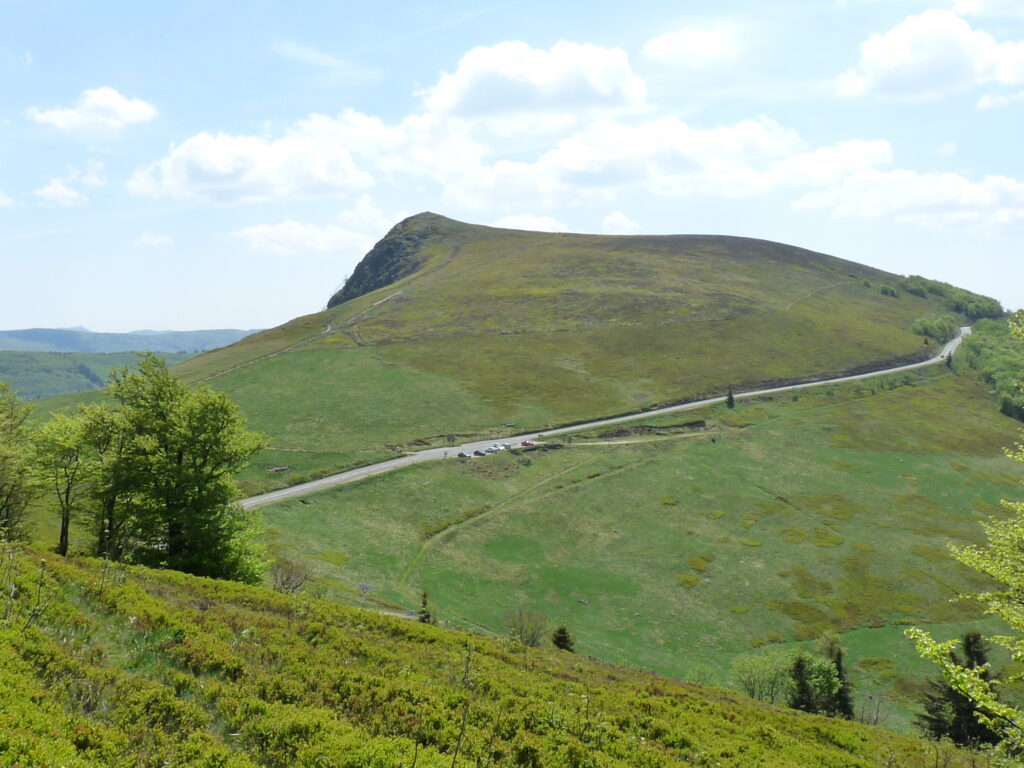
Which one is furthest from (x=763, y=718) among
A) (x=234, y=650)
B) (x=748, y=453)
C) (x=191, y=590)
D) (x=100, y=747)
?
(x=748, y=453)

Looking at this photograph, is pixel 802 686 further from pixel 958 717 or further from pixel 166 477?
pixel 166 477

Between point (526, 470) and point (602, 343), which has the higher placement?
point (602, 343)

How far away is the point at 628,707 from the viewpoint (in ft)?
68.2

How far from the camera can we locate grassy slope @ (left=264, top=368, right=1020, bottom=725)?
65.8 m

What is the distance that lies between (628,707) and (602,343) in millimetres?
153213

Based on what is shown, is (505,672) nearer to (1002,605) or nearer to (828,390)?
(1002,605)

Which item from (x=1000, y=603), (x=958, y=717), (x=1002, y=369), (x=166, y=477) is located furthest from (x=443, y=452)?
(x=1002, y=369)

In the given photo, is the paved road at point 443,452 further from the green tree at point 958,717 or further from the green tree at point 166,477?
the green tree at point 958,717

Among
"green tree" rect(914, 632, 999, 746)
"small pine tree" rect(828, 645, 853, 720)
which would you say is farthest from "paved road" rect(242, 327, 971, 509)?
"green tree" rect(914, 632, 999, 746)

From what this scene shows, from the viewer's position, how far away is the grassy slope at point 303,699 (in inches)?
491

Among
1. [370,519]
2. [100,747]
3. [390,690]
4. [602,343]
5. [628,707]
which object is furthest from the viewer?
[602,343]

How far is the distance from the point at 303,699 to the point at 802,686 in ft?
158

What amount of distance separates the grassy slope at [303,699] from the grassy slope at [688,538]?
34695 mm

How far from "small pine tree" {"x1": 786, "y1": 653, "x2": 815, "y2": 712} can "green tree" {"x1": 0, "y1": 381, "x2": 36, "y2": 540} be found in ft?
201
